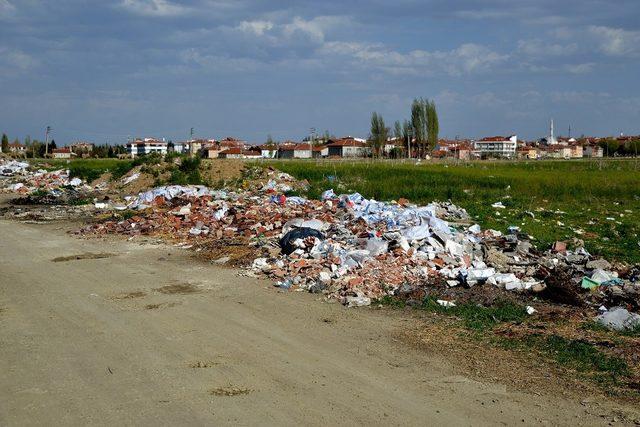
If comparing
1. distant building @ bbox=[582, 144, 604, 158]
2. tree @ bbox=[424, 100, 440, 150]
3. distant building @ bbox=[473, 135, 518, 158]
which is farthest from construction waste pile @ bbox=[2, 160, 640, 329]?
distant building @ bbox=[473, 135, 518, 158]

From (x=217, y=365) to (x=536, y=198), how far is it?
18495 mm

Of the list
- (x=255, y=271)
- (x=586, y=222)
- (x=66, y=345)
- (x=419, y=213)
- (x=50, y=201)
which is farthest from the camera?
(x=50, y=201)

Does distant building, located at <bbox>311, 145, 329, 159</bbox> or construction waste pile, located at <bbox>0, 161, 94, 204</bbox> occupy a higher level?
distant building, located at <bbox>311, 145, 329, 159</bbox>

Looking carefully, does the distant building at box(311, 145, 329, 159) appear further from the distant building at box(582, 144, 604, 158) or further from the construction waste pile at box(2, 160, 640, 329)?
the construction waste pile at box(2, 160, 640, 329)

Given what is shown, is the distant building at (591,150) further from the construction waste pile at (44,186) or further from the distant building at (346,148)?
the construction waste pile at (44,186)

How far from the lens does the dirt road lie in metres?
4.54

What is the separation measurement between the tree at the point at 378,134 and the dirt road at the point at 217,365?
6618 cm

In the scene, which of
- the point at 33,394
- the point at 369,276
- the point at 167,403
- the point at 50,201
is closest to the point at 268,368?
the point at 167,403

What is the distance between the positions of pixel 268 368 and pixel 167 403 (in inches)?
42.5

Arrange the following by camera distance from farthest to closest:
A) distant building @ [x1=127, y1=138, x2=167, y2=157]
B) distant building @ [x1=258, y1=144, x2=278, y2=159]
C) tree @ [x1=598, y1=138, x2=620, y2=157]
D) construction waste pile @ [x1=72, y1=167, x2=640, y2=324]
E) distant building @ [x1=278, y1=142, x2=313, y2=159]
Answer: distant building @ [x1=127, y1=138, x2=167, y2=157] → distant building @ [x1=258, y1=144, x2=278, y2=159] → tree @ [x1=598, y1=138, x2=620, y2=157] → distant building @ [x1=278, y1=142, x2=313, y2=159] → construction waste pile @ [x1=72, y1=167, x2=640, y2=324]

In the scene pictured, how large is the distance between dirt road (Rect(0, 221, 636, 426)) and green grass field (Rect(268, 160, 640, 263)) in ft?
19.5

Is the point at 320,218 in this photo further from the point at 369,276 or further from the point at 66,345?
the point at 66,345

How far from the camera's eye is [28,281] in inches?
366

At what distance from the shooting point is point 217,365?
557 centimetres
